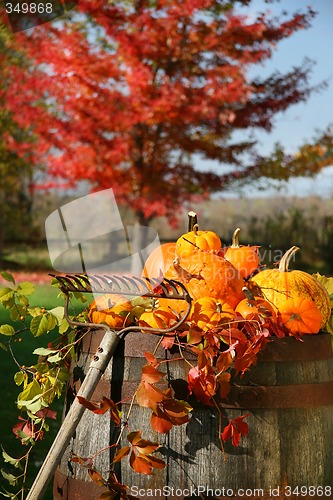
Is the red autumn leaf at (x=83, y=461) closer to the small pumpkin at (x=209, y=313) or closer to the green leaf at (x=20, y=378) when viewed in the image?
the green leaf at (x=20, y=378)

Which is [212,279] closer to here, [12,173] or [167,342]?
[167,342]

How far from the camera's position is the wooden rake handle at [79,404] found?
1.77m

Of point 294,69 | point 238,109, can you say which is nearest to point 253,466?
point 238,109

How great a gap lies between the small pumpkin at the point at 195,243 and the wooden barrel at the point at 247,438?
39 centimetres

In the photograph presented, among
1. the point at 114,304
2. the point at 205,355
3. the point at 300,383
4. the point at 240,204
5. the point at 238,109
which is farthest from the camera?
the point at 240,204

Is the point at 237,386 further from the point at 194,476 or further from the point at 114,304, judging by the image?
the point at 114,304

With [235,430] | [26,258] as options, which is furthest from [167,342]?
[26,258]

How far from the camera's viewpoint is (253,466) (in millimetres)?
1749

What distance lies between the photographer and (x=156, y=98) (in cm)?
911

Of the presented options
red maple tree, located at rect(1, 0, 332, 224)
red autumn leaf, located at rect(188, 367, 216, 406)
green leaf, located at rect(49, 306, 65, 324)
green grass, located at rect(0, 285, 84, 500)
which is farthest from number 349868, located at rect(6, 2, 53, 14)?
red autumn leaf, located at rect(188, 367, 216, 406)

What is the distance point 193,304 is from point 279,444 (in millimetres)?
439

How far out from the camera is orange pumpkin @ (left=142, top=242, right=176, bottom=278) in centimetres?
211

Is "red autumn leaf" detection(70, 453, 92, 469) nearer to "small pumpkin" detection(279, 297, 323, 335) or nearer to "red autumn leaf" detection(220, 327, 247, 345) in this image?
"red autumn leaf" detection(220, 327, 247, 345)

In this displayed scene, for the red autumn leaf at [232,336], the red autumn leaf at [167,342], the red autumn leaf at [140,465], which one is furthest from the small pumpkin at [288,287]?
the red autumn leaf at [140,465]
